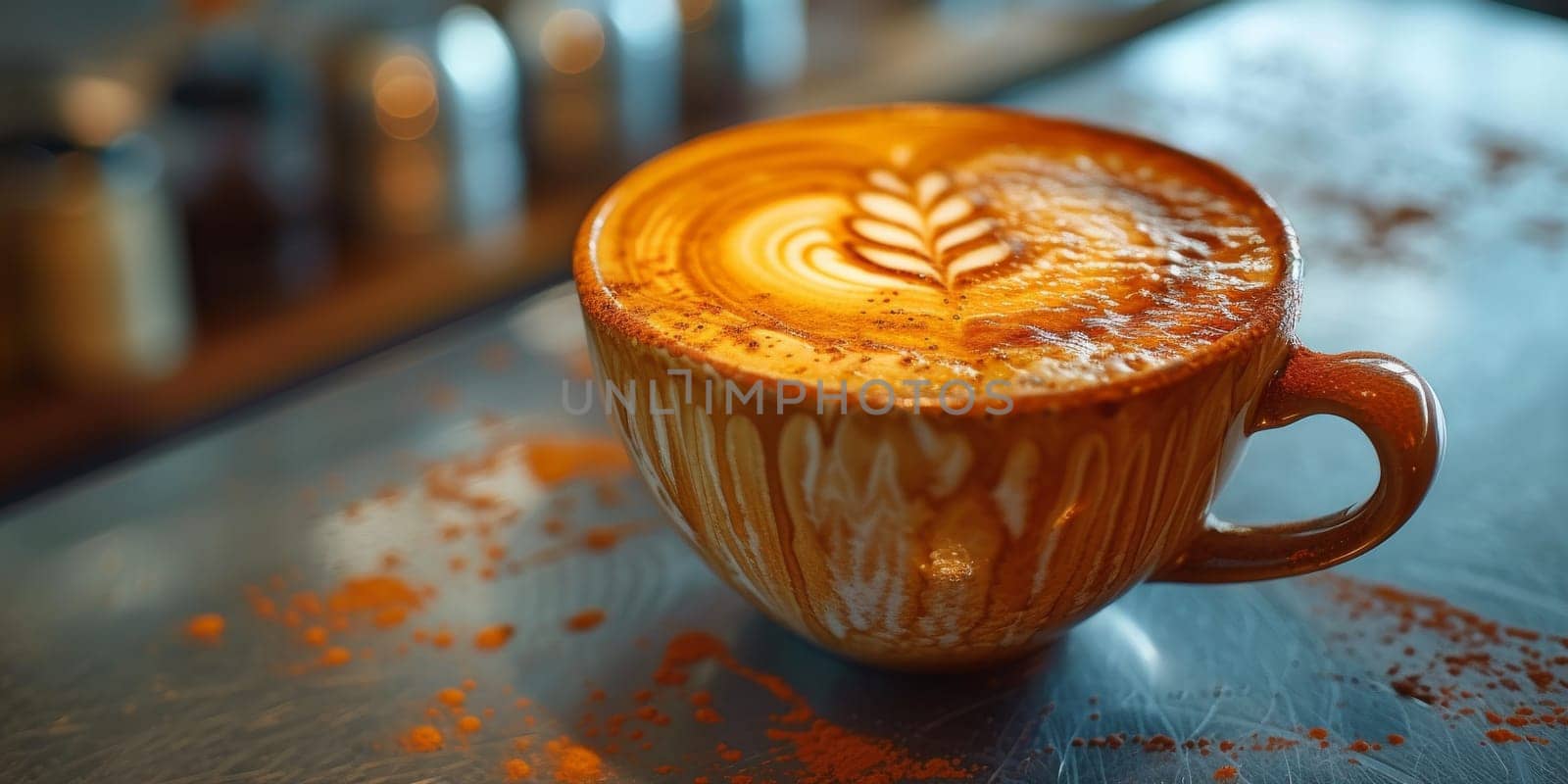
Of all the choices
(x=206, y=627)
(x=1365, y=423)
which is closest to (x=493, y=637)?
(x=206, y=627)

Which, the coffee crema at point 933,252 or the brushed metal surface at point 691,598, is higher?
the coffee crema at point 933,252

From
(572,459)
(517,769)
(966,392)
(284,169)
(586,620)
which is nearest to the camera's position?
(966,392)

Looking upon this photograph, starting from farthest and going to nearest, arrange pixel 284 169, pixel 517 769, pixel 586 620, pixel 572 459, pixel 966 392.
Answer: pixel 284 169
pixel 572 459
pixel 586 620
pixel 517 769
pixel 966 392

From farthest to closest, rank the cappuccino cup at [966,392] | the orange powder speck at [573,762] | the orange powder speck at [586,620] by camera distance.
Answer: the orange powder speck at [586,620] → the orange powder speck at [573,762] → the cappuccino cup at [966,392]

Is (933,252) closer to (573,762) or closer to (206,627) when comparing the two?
(573,762)

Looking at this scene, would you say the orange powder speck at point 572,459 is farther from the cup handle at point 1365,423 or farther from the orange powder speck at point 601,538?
the cup handle at point 1365,423

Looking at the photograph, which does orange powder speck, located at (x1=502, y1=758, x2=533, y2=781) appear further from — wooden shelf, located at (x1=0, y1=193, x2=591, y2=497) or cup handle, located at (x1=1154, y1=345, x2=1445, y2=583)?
wooden shelf, located at (x1=0, y1=193, x2=591, y2=497)

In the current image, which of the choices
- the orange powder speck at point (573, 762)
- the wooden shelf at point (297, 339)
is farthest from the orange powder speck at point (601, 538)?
the wooden shelf at point (297, 339)
